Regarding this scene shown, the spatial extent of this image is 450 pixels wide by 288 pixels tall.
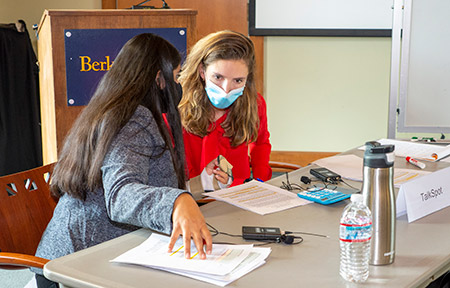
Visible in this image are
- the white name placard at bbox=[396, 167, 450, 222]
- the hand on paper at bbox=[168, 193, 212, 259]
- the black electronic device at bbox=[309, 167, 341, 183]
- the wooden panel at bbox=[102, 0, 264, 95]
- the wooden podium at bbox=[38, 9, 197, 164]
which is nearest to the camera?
the hand on paper at bbox=[168, 193, 212, 259]

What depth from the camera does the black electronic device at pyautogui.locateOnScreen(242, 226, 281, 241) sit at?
3.88ft

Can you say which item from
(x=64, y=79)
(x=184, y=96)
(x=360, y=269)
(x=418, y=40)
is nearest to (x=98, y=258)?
(x=360, y=269)

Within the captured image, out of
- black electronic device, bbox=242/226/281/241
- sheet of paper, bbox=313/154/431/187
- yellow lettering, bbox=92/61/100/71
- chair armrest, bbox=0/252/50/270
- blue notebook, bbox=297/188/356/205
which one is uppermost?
yellow lettering, bbox=92/61/100/71

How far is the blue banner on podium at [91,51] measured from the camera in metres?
2.19

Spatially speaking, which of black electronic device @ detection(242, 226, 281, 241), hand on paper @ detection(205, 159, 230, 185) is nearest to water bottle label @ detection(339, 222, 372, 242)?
black electronic device @ detection(242, 226, 281, 241)

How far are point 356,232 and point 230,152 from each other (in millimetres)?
1183

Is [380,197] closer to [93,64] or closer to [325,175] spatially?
[325,175]

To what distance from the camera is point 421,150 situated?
7.10 ft

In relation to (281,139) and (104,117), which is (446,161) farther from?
(281,139)

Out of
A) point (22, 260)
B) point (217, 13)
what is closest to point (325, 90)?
point (217, 13)

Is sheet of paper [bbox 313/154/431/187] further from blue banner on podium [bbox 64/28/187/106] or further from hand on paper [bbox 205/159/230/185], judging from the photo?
blue banner on podium [bbox 64/28/187/106]

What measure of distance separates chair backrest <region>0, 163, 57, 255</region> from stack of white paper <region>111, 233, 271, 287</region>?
533 millimetres

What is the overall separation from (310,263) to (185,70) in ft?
3.74

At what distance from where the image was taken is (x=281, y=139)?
4.46 meters
